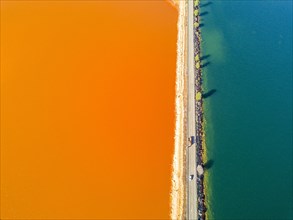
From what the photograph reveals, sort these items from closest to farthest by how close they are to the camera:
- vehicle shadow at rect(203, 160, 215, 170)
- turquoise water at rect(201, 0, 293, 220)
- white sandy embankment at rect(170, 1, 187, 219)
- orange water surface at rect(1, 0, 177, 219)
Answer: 1. white sandy embankment at rect(170, 1, 187, 219)
2. orange water surface at rect(1, 0, 177, 219)
3. turquoise water at rect(201, 0, 293, 220)
4. vehicle shadow at rect(203, 160, 215, 170)

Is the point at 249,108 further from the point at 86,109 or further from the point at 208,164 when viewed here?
the point at 86,109

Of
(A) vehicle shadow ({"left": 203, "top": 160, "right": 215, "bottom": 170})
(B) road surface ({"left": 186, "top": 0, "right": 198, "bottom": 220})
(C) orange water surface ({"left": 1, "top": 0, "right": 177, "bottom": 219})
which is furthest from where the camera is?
(A) vehicle shadow ({"left": 203, "top": 160, "right": 215, "bottom": 170})

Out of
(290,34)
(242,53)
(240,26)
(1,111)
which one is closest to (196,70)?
(242,53)

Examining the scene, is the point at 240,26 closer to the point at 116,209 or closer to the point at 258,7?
the point at 258,7

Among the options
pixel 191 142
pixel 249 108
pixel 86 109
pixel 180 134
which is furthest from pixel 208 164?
pixel 86 109

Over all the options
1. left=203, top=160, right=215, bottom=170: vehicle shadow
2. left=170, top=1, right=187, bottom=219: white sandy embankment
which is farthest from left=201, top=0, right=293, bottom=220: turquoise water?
left=170, top=1, right=187, bottom=219: white sandy embankment

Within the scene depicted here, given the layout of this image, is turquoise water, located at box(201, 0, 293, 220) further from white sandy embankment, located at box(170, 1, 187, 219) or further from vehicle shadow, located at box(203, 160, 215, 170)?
white sandy embankment, located at box(170, 1, 187, 219)

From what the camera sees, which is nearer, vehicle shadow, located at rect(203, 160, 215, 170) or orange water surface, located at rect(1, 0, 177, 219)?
orange water surface, located at rect(1, 0, 177, 219)
